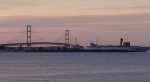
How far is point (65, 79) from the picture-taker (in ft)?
177

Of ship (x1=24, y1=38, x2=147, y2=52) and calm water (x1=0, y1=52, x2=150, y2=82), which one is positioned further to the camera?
ship (x1=24, y1=38, x2=147, y2=52)

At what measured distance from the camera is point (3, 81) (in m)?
50.1

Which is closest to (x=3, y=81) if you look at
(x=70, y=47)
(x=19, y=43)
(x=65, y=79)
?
(x=65, y=79)

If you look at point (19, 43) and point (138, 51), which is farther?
point (138, 51)

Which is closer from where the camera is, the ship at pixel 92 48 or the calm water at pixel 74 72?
the calm water at pixel 74 72

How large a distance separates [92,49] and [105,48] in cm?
538

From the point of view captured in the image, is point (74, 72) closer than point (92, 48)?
Yes

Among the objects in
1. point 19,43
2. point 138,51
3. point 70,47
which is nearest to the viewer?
point 19,43

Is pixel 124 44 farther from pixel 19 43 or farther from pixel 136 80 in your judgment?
pixel 136 80

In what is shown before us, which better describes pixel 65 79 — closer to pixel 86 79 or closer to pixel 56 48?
pixel 86 79

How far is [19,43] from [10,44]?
2.74 metres

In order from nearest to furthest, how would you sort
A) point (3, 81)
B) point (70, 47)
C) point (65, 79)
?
point (3, 81) → point (65, 79) → point (70, 47)

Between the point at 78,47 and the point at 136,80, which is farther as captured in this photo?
the point at 78,47

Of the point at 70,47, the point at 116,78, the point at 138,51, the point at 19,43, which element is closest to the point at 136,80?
the point at 116,78
